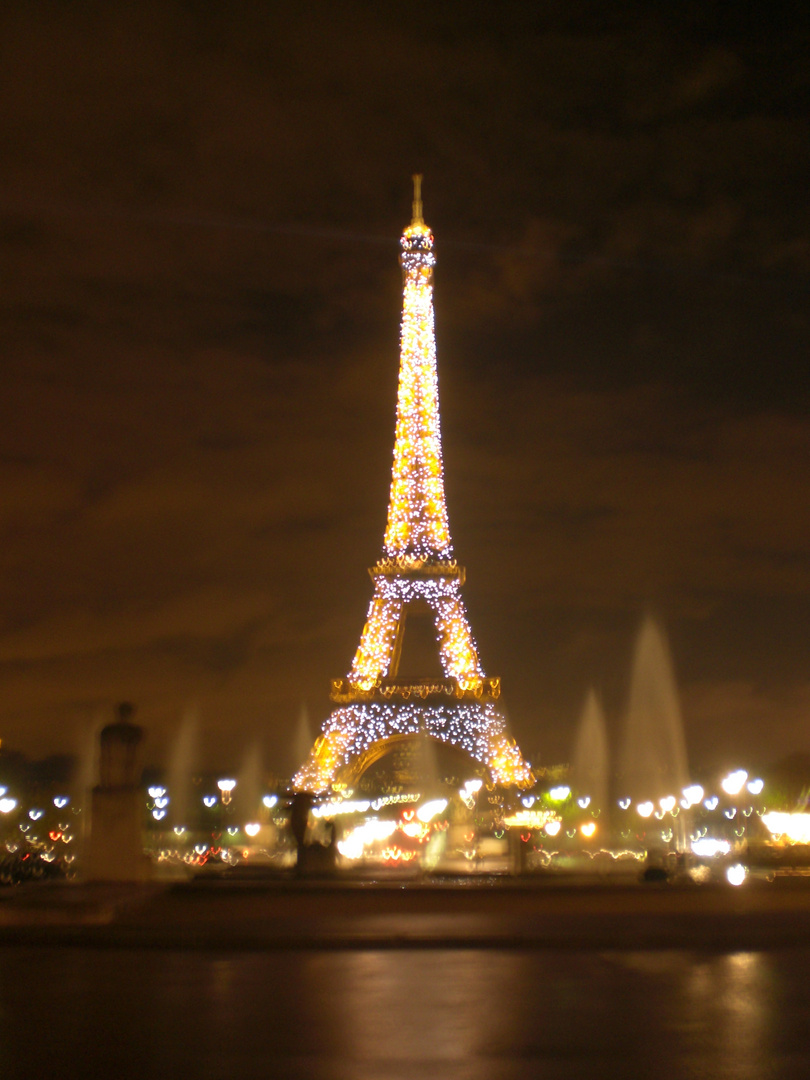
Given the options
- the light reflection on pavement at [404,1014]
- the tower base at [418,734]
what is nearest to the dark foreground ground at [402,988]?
the light reflection on pavement at [404,1014]

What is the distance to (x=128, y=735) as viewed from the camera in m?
22.1

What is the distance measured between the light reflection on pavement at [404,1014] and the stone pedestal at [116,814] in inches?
235

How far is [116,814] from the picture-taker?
21.8 metres

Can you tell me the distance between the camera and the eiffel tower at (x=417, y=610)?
71.9m

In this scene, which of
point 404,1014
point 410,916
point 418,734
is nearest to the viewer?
point 404,1014

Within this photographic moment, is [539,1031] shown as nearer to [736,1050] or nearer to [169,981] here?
[736,1050]

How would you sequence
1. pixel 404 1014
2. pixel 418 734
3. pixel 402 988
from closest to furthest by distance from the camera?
pixel 404 1014 < pixel 402 988 < pixel 418 734

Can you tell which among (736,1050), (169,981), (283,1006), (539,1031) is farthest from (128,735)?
(736,1050)

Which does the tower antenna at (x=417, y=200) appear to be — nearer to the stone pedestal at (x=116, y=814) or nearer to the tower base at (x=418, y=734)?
the tower base at (x=418, y=734)

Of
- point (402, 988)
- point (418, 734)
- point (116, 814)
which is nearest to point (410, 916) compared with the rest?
point (116, 814)

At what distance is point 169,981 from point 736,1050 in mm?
6564

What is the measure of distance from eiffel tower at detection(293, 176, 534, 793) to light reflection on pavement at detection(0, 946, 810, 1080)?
5606cm

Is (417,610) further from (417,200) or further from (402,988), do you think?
(402,988)

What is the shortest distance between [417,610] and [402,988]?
61.7m
